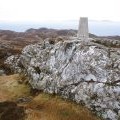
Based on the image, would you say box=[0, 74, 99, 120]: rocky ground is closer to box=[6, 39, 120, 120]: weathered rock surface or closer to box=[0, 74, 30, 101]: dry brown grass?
box=[0, 74, 30, 101]: dry brown grass

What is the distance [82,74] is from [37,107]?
5005 millimetres

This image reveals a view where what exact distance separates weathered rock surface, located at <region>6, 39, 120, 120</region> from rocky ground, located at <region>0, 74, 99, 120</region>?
815 millimetres

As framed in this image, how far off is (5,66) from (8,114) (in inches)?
1004

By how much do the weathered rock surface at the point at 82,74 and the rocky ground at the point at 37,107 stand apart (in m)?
0.82

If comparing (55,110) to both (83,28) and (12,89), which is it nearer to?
(12,89)

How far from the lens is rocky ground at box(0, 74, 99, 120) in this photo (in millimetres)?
26094

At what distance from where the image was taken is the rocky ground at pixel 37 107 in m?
26.1

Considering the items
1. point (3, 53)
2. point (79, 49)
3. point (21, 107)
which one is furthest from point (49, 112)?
point (3, 53)

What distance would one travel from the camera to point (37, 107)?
2814 cm

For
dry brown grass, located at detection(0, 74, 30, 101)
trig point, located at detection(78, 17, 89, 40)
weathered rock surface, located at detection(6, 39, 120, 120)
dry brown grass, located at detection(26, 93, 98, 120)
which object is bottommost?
dry brown grass, located at detection(0, 74, 30, 101)

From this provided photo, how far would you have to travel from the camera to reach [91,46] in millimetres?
30375

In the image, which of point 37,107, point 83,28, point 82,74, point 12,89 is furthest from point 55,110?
point 83,28

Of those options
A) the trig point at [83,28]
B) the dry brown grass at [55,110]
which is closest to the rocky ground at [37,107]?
the dry brown grass at [55,110]

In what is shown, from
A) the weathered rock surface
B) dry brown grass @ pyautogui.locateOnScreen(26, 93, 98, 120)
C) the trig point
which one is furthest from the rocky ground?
the trig point
